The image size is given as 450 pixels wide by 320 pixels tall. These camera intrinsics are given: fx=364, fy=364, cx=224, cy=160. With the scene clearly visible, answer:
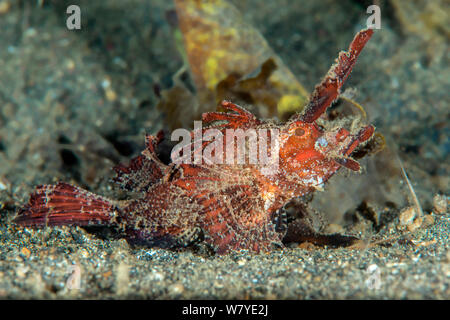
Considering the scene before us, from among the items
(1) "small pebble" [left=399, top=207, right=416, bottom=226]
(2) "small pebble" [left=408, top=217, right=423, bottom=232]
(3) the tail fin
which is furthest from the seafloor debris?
(2) "small pebble" [left=408, top=217, right=423, bottom=232]

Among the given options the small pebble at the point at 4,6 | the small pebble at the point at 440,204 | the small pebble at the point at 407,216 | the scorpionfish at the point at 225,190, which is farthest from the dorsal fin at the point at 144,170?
the small pebble at the point at 4,6

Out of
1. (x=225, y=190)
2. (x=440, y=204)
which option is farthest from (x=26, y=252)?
(x=440, y=204)

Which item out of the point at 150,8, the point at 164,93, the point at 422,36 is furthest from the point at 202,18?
the point at 422,36

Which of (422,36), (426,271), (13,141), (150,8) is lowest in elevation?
(426,271)

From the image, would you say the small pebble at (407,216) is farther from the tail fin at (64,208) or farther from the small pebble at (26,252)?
the small pebble at (26,252)

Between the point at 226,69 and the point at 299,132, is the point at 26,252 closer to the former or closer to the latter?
the point at 299,132

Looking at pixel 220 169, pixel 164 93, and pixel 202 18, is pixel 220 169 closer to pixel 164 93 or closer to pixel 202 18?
pixel 164 93

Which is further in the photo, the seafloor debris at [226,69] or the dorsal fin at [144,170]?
the seafloor debris at [226,69]

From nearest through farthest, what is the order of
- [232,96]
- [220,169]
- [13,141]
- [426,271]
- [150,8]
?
[426,271], [220,169], [232,96], [13,141], [150,8]
